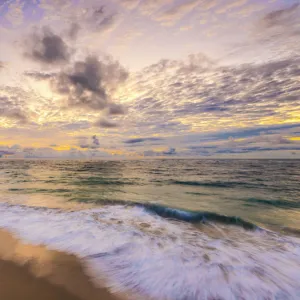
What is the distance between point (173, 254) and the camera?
5738 mm

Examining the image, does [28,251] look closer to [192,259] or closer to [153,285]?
[153,285]

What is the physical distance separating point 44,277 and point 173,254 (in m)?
3.51

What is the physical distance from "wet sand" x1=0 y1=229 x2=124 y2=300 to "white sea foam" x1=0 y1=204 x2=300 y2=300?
0.35m

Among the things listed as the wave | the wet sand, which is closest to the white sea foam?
the wet sand

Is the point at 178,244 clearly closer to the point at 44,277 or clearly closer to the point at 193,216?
the point at 193,216

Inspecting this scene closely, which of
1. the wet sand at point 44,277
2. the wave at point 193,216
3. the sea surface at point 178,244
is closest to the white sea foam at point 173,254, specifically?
the sea surface at point 178,244

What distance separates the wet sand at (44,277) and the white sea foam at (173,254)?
1.15 ft

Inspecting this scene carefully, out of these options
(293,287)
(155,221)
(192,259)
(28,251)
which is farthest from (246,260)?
(28,251)

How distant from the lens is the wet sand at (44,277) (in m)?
3.58

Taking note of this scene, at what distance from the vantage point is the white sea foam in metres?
4.18

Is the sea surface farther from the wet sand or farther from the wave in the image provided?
the wet sand

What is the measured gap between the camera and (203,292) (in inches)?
157

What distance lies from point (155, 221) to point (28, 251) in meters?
5.42

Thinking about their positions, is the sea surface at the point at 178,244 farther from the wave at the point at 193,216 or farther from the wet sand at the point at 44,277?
the wet sand at the point at 44,277
